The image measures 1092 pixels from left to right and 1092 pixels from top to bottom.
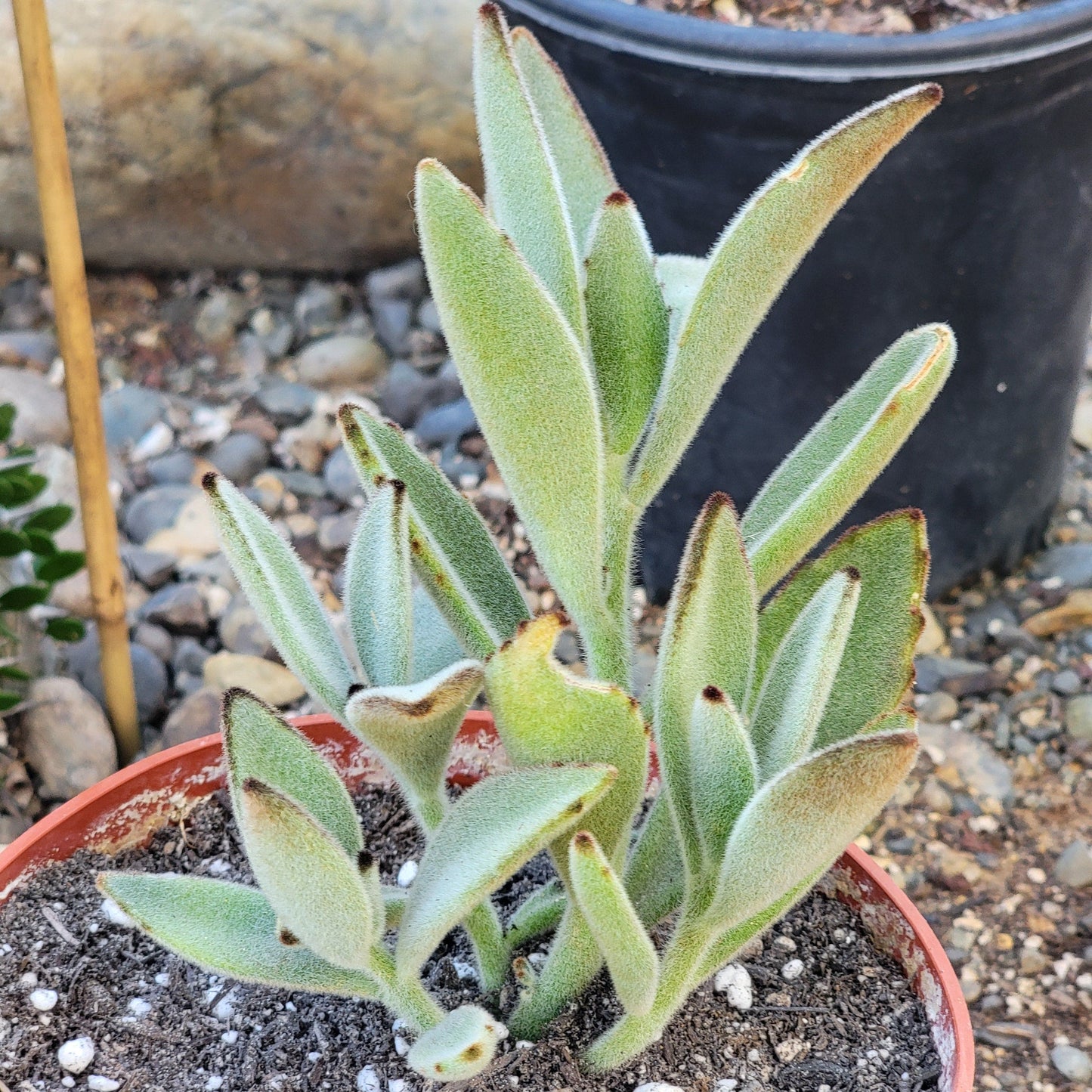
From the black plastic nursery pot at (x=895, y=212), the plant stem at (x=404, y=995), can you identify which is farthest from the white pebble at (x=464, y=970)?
the black plastic nursery pot at (x=895, y=212)

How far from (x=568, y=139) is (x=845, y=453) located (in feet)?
0.78

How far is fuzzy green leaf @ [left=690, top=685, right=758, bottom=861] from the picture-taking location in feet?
2.05

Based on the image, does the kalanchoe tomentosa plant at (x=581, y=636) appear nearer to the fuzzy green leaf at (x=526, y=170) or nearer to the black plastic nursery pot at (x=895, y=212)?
the fuzzy green leaf at (x=526, y=170)

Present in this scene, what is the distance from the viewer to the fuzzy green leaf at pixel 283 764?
0.69 meters

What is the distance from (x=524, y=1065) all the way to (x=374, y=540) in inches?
13.2

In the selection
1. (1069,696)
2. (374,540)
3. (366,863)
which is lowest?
(1069,696)

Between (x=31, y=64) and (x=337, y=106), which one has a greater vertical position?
(x=31, y=64)

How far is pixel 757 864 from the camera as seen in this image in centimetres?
63

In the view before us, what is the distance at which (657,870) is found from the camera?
799 millimetres

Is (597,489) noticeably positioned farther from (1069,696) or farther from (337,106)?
(337,106)

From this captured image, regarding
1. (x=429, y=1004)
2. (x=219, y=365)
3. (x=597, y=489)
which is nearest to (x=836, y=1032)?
(x=429, y=1004)

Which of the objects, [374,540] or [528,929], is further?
[528,929]

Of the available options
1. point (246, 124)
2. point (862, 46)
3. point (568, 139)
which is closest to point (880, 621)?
point (568, 139)

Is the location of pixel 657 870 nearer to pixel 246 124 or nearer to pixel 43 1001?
pixel 43 1001
